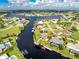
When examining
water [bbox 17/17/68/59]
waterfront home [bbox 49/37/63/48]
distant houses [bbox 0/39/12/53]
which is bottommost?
water [bbox 17/17/68/59]

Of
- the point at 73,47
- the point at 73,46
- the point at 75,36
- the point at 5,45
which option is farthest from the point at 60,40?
the point at 5,45

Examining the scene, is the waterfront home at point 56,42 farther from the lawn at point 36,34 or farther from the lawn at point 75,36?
the lawn at point 75,36

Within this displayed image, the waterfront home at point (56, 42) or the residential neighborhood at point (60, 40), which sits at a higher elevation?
the waterfront home at point (56, 42)

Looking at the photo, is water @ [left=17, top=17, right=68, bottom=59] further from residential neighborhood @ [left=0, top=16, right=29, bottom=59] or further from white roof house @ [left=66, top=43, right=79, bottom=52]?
white roof house @ [left=66, top=43, right=79, bottom=52]

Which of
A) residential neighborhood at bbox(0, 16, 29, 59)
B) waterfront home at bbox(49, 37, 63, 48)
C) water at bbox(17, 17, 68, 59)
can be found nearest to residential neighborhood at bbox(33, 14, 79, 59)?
waterfront home at bbox(49, 37, 63, 48)

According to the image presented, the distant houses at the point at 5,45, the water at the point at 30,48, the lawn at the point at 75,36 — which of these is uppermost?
the distant houses at the point at 5,45

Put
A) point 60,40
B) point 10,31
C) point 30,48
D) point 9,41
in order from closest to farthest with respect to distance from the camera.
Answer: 1. point 30,48
2. point 60,40
3. point 9,41
4. point 10,31

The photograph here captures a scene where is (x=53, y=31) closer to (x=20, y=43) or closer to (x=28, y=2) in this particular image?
(x=20, y=43)

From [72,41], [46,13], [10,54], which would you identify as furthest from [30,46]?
[46,13]

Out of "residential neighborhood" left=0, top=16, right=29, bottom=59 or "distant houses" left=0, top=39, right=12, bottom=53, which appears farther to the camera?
"distant houses" left=0, top=39, right=12, bottom=53

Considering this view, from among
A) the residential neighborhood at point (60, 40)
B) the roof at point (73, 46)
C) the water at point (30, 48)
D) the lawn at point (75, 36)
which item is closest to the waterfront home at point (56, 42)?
the residential neighborhood at point (60, 40)

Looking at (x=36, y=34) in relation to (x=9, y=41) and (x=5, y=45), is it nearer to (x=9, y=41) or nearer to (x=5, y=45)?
(x=9, y=41)
